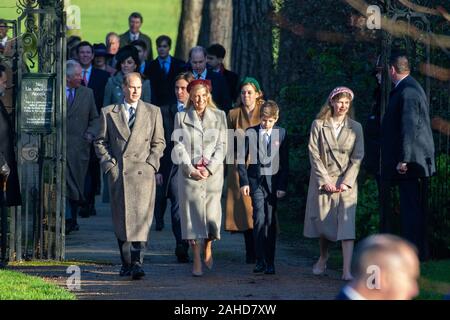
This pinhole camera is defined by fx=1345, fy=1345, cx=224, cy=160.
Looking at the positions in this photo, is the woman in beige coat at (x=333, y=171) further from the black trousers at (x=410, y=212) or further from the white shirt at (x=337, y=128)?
the black trousers at (x=410, y=212)

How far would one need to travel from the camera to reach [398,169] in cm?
1312

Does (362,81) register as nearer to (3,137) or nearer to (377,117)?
(377,117)

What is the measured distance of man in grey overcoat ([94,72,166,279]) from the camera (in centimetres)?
1262

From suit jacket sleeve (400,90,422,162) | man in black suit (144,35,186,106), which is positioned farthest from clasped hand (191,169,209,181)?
man in black suit (144,35,186,106)

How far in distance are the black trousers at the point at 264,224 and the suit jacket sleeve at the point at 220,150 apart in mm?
459

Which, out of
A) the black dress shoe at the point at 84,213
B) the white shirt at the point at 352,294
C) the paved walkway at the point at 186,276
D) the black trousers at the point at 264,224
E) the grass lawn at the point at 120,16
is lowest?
the paved walkway at the point at 186,276

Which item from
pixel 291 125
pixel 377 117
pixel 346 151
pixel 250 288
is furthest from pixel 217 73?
pixel 250 288

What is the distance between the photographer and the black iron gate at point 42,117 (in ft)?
44.6

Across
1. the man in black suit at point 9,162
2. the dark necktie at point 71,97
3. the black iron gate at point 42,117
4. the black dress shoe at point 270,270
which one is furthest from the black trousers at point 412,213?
the dark necktie at point 71,97

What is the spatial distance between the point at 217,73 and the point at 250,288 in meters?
5.18

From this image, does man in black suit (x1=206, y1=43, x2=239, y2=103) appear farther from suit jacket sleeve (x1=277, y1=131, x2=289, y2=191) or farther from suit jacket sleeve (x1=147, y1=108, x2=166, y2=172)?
suit jacket sleeve (x1=147, y1=108, x2=166, y2=172)

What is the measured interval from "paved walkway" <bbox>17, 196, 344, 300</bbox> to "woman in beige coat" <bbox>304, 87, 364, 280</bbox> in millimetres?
456

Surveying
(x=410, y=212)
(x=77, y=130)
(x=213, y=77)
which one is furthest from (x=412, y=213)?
(x=77, y=130)

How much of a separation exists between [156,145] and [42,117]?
5.08 feet
